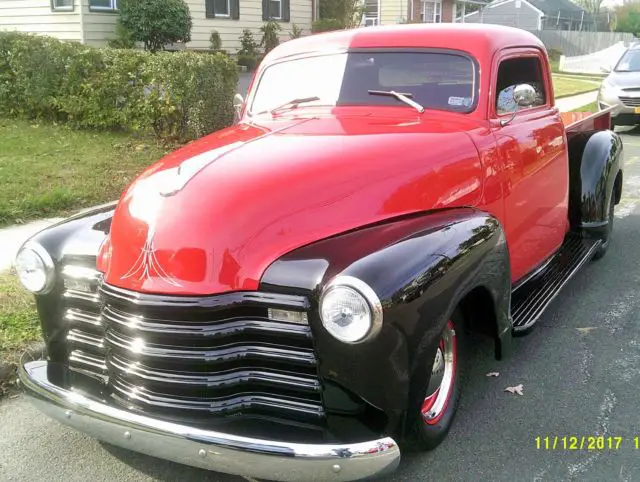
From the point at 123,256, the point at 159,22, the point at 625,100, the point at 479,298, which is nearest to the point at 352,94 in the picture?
the point at 479,298

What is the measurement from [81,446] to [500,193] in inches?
96.2

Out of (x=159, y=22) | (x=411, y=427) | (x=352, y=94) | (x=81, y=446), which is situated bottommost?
(x=81, y=446)

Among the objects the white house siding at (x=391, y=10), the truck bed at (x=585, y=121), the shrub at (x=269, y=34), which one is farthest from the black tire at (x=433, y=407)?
the white house siding at (x=391, y=10)

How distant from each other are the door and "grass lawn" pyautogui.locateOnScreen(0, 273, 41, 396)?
2781mm

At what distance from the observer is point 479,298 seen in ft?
10.6

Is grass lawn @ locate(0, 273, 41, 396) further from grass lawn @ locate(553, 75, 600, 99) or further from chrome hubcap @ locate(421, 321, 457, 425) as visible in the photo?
grass lawn @ locate(553, 75, 600, 99)

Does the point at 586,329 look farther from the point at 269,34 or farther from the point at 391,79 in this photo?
the point at 269,34

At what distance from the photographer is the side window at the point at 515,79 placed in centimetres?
408

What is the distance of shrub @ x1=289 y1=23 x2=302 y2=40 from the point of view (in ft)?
66.9

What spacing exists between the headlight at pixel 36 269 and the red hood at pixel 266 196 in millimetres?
311

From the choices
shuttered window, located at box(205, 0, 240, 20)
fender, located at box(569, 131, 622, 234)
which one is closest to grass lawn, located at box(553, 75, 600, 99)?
shuttered window, located at box(205, 0, 240, 20)

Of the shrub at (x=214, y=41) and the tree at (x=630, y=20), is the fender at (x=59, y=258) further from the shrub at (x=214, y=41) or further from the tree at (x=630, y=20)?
the tree at (x=630, y=20)

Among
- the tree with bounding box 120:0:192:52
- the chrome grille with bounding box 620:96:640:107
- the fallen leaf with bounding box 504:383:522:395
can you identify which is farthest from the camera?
the tree with bounding box 120:0:192:52

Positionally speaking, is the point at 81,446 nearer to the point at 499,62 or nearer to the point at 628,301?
the point at 499,62
